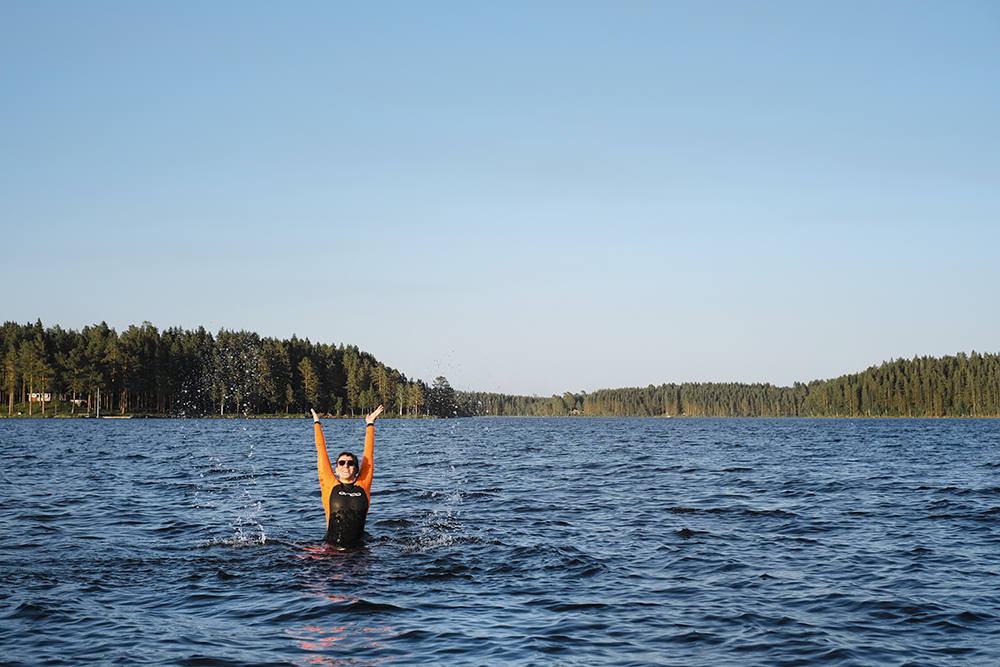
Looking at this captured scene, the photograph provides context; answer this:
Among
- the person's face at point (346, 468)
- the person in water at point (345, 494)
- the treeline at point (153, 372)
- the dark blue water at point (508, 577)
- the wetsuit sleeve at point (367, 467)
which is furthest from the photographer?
the treeline at point (153, 372)

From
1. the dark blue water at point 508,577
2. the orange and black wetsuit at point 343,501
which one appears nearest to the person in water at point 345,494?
the orange and black wetsuit at point 343,501

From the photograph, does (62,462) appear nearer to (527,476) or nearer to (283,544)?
(527,476)

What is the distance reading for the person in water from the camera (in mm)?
16547

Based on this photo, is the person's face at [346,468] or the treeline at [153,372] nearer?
the person's face at [346,468]


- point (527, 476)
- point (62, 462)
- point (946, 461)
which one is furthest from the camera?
point (946, 461)

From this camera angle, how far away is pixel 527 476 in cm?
3822

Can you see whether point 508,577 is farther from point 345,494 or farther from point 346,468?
point 346,468

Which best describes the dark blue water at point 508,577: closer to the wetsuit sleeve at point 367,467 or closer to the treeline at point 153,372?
the wetsuit sleeve at point 367,467

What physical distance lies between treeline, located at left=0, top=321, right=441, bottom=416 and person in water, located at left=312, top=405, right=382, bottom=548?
433 feet

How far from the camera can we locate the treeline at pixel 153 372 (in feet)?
504

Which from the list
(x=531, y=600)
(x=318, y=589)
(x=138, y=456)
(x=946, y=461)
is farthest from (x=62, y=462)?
(x=946, y=461)

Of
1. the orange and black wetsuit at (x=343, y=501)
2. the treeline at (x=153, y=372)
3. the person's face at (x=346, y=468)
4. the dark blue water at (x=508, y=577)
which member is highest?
the treeline at (x=153, y=372)

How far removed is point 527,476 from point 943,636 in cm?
2788

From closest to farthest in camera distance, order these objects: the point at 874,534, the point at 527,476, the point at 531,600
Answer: the point at 531,600
the point at 874,534
the point at 527,476
